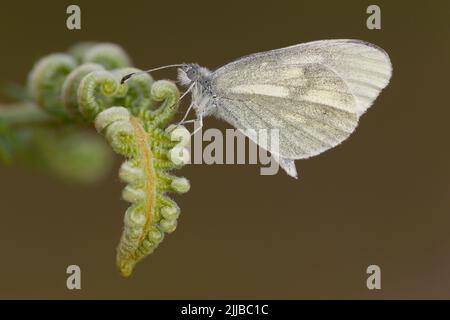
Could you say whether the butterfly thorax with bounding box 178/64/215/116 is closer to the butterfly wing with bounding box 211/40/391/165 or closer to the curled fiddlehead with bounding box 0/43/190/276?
the butterfly wing with bounding box 211/40/391/165

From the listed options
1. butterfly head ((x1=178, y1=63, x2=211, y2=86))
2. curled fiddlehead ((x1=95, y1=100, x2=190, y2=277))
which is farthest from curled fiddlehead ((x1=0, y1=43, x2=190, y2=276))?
butterfly head ((x1=178, y1=63, x2=211, y2=86))

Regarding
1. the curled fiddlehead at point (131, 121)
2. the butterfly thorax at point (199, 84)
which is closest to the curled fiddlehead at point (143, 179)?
the curled fiddlehead at point (131, 121)

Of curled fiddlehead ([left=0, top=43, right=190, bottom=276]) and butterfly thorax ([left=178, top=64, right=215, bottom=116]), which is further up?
butterfly thorax ([left=178, top=64, right=215, bottom=116])

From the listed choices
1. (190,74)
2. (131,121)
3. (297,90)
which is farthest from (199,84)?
(131,121)

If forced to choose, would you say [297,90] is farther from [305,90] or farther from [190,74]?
[190,74]

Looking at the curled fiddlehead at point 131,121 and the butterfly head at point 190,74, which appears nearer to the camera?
the curled fiddlehead at point 131,121

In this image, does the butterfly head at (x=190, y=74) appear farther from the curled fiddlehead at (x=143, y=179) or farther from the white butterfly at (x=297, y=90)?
the curled fiddlehead at (x=143, y=179)
